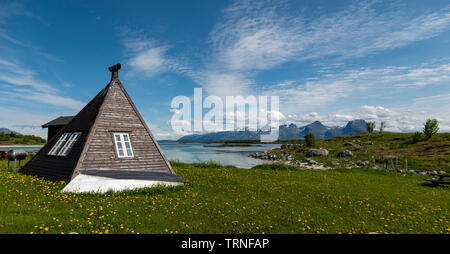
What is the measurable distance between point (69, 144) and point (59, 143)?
6.75 ft

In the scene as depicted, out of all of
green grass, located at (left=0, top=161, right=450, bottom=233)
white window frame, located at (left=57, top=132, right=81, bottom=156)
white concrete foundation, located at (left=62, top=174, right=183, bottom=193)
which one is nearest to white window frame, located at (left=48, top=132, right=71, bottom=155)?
Result: white window frame, located at (left=57, top=132, right=81, bottom=156)

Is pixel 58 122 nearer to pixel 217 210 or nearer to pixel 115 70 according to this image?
pixel 115 70

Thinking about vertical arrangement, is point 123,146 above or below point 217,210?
above

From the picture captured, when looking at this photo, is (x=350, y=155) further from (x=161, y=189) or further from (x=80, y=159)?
(x=80, y=159)

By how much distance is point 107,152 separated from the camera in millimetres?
15172

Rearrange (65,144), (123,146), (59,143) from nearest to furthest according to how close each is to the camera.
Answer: (123,146) < (65,144) < (59,143)

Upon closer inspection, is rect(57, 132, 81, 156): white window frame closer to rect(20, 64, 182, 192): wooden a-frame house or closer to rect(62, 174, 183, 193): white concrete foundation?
rect(20, 64, 182, 192): wooden a-frame house

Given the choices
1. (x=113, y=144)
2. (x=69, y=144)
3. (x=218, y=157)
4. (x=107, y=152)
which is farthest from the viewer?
(x=218, y=157)

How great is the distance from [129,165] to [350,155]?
48404mm

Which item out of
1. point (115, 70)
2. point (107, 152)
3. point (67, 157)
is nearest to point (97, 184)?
point (107, 152)

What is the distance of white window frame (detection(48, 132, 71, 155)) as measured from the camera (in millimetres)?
16641

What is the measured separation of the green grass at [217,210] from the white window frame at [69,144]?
7.88 ft

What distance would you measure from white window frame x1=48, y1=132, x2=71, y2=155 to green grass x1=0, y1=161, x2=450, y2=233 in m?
2.43
